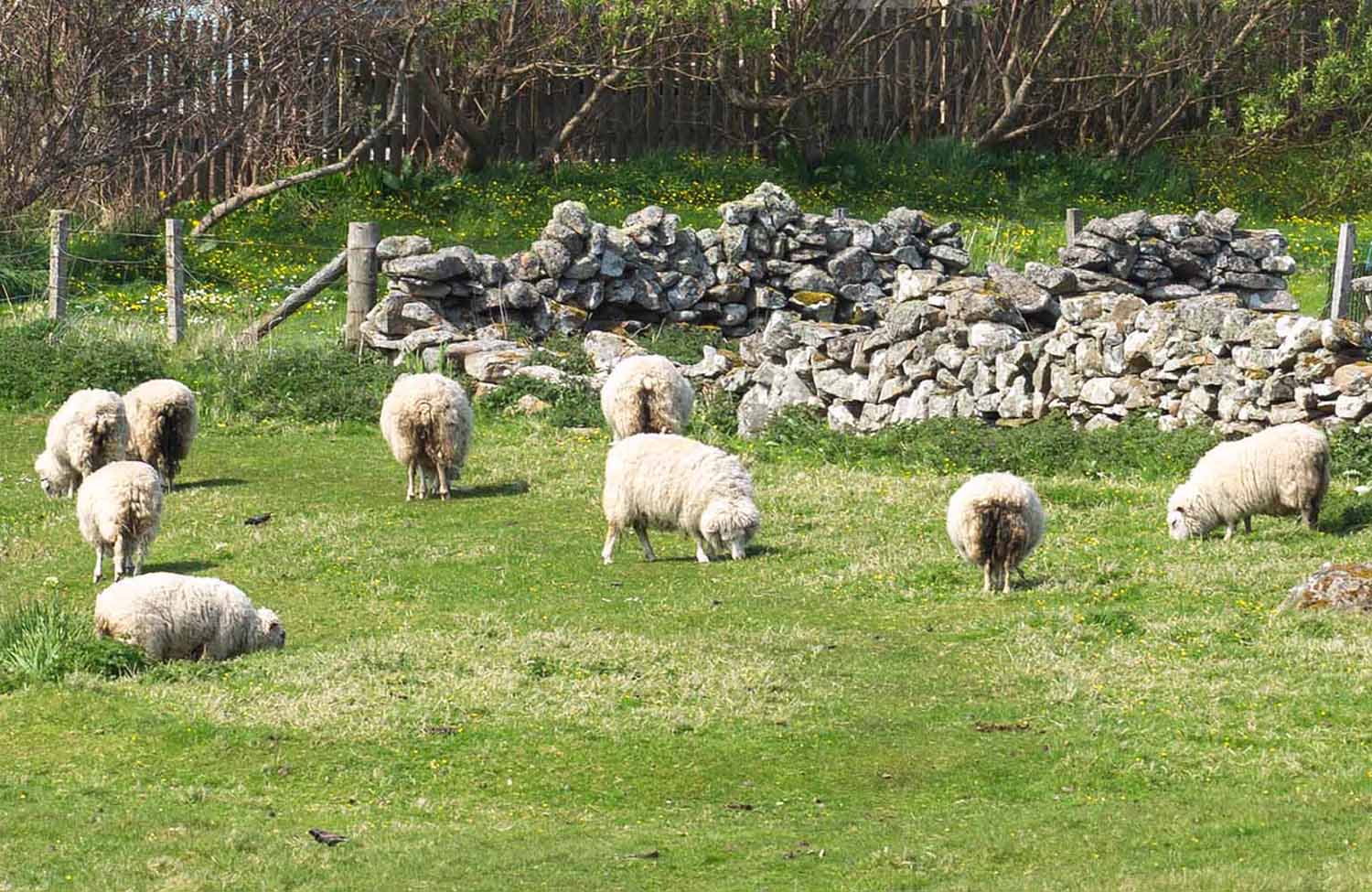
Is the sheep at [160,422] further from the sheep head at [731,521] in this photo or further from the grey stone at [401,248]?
the grey stone at [401,248]

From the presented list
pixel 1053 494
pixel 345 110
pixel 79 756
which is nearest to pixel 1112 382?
pixel 1053 494

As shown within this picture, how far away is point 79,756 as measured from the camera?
34.9 feet

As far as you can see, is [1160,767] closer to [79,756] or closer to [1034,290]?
[79,756]

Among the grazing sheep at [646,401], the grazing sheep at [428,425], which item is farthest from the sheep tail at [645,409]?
the grazing sheep at [428,425]

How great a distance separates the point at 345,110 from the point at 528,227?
4108 mm

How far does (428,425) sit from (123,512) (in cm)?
381

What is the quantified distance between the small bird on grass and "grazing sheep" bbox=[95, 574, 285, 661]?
132 inches

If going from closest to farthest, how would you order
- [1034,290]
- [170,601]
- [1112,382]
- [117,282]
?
[170,601] → [1112,382] → [1034,290] → [117,282]

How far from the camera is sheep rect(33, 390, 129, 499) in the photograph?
1766cm

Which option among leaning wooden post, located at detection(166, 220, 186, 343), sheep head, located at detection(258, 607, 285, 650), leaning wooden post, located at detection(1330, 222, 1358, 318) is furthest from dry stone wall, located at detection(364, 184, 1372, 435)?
sheep head, located at detection(258, 607, 285, 650)

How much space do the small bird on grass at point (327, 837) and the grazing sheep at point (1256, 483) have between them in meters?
8.58

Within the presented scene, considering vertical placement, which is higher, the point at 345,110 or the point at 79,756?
the point at 345,110

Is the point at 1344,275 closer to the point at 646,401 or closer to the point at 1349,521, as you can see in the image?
the point at 1349,521

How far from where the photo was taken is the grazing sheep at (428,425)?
58.9ft
